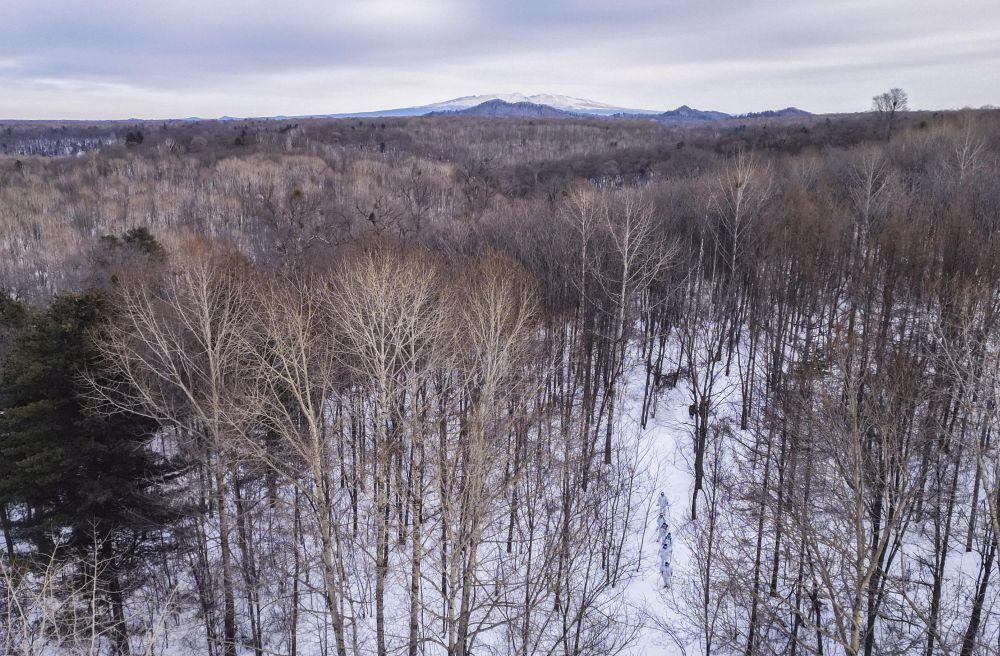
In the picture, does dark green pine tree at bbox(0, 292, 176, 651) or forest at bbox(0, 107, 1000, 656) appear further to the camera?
dark green pine tree at bbox(0, 292, 176, 651)

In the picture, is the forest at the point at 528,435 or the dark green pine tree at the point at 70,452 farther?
the dark green pine tree at the point at 70,452

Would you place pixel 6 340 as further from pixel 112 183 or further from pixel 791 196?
pixel 112 183

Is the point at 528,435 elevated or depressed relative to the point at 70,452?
depressed

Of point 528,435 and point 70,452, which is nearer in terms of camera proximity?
point 70,452

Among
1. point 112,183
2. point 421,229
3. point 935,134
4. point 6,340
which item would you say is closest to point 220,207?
point 112,183
